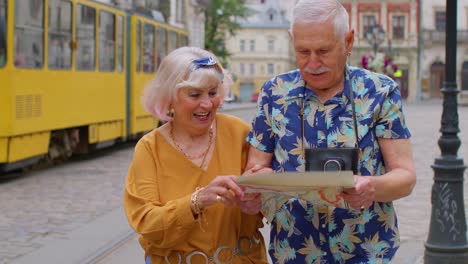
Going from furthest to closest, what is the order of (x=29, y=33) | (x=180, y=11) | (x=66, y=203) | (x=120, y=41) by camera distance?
(x=180, y=11) < (x=120, y=41) < (x=29, y=33) < (x=66, y=203)

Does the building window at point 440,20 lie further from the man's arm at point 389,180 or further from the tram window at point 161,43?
the man's arm at point 389,180

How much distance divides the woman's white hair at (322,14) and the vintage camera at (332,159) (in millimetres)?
371

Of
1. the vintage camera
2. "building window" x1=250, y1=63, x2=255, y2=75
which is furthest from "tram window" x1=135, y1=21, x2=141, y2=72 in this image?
"building window" x1=250, y1=63, x2=255, y2=75

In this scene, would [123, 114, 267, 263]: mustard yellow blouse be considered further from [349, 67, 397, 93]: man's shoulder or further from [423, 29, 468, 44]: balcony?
[423, 29, 468, 44]: balcony

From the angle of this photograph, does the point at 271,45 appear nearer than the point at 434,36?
No

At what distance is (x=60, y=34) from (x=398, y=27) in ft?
252

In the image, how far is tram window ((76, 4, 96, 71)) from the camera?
56.4 feet

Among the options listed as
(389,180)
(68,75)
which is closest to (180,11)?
(68,75)

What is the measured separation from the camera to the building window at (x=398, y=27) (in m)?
89.8

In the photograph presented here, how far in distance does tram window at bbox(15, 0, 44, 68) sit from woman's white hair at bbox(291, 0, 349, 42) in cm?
1150

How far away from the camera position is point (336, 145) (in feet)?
10.2

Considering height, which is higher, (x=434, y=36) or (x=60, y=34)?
(x=434, y=36)

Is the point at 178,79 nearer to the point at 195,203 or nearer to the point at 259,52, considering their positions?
the point at 195,203

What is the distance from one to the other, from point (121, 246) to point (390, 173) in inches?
234
